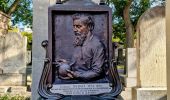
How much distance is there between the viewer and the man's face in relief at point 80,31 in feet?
11.0

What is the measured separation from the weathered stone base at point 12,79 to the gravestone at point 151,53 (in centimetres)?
355

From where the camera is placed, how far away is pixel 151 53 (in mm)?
6148

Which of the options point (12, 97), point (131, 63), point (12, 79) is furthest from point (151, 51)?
point (12, 79)

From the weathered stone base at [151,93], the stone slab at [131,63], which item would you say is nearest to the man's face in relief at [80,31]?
the weathered stone base at [151,93]

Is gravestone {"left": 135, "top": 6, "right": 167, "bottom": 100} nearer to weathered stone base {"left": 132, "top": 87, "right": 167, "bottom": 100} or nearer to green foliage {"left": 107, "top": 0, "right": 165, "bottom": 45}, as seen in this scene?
weathered stone base {"left": 132, "top": 87, "right": 167, "bottom": 100}

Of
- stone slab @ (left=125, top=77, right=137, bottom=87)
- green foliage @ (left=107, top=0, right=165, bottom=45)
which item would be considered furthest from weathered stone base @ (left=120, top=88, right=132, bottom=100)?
green foliage @ (left=107, top=0, right=165, bottom=45)

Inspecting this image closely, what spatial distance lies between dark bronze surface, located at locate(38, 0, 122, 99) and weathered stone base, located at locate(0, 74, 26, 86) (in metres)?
5.46

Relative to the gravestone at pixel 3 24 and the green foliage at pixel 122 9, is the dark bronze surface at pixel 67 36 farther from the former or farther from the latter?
the green foliage at pixel 122 9

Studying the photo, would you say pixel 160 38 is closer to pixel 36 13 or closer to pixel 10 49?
pixel 36 13

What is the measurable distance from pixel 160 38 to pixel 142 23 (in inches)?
17.1

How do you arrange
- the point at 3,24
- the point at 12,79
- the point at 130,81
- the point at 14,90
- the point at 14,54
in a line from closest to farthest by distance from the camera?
the point at 130,81 < the point at 14,90 < the point at 12,79 < the point at 14,54 < the point at 3,24

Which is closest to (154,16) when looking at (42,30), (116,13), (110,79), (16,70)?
(42,30)

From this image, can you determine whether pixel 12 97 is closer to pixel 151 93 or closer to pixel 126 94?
pixel 126 94

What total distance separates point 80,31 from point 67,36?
150 mm
